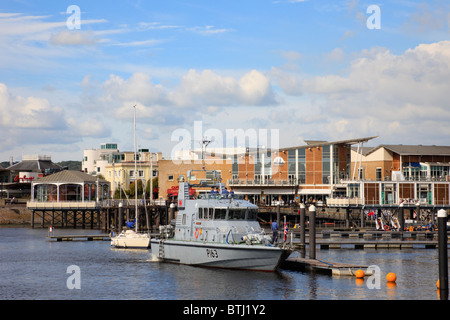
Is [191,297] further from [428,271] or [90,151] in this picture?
[90,151]

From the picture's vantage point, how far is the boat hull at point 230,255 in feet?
145

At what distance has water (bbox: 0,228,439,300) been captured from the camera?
3797cm

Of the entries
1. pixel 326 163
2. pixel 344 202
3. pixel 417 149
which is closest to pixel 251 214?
pixel 344 202

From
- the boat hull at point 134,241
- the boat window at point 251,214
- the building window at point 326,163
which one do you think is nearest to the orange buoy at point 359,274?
the boat window at point 251,214

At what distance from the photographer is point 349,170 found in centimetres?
11019

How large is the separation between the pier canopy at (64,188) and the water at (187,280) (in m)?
49.6

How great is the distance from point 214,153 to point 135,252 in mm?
64183

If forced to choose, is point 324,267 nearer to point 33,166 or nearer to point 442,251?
point 442,251

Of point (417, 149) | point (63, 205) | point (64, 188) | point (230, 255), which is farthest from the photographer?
point (64, 188)

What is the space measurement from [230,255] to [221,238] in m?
1.63

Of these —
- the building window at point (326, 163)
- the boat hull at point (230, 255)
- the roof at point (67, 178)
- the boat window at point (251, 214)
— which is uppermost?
the building window at point (326, 163)

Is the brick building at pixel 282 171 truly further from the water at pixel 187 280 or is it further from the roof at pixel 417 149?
the water at pixel 187 280

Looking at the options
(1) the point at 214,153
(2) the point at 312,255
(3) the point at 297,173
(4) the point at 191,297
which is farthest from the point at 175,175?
(4) the point at 191,297

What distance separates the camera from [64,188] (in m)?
110
